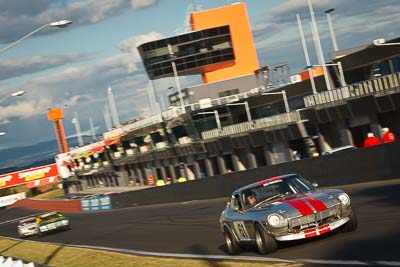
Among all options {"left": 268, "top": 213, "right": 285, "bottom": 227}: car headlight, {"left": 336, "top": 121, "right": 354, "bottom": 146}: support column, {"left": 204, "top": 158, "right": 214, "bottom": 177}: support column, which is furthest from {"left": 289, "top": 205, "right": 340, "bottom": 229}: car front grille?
{"left": 204, "top": 158, "right": 214, "bottom": 177}: support column

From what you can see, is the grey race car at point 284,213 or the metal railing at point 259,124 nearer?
the grey race car at point 284,213

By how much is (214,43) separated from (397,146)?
70287 millimetres

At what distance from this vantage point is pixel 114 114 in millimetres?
132250

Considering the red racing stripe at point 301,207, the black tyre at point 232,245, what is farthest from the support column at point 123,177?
the red racing stripe at point 301,207

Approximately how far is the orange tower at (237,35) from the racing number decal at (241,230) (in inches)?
3470

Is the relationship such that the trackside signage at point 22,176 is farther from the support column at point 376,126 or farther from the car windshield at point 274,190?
the car windshield at point 274,190

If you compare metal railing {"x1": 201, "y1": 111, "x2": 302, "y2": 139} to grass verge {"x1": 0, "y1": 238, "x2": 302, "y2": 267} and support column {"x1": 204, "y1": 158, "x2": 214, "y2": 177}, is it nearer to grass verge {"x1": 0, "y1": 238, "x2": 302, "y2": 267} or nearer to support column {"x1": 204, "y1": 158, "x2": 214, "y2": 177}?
support column {"x1": 204, "y1": 158, "x2": 214, "y2": 177}

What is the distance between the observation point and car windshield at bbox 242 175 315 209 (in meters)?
13.4

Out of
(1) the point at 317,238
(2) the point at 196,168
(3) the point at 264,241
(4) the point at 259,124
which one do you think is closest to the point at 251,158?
(4) the point at 259,124

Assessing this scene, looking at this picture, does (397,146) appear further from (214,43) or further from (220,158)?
(214,43)

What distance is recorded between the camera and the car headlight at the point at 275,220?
12.4 metres

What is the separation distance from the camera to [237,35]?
107 metres

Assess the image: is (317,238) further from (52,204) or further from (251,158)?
(52,204)

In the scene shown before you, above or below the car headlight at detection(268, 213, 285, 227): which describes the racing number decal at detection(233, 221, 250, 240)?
below
